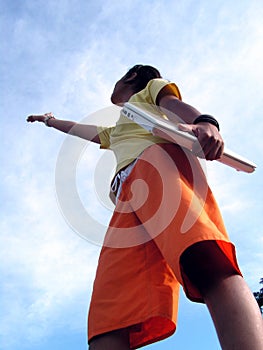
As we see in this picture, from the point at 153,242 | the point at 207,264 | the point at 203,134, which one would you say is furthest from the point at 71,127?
the point at 207,264

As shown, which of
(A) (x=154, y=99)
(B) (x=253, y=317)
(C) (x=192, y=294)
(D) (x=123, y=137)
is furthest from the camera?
(D) (x=123, y=137)

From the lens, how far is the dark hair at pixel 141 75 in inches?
108

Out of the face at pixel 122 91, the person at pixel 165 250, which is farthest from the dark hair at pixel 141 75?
the person at pixel 165 250

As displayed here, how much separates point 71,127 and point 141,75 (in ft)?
2.29

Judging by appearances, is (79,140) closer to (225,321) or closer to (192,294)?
(192,294)

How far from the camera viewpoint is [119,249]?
6.16 feet

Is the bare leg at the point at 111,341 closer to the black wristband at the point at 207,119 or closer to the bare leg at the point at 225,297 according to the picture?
the bare leg at the point at 225,297

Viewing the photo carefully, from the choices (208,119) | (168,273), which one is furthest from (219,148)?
(168,273)

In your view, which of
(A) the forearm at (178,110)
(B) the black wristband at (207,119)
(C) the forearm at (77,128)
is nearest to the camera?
(B) the black wristband at (207,119)

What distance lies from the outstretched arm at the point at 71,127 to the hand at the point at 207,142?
1.28 m

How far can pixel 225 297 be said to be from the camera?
1416mm

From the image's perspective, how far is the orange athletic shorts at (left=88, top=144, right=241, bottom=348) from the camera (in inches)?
61.2

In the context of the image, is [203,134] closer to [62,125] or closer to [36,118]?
[62,125]

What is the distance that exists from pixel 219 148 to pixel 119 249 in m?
0.63
